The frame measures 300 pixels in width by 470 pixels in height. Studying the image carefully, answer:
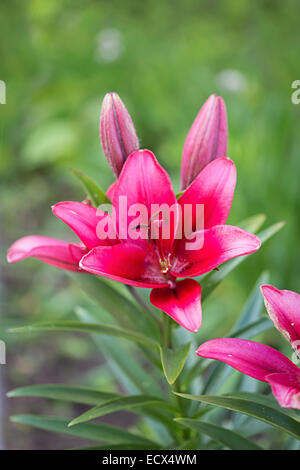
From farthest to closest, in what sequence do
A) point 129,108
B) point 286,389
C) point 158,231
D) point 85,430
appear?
1. point 129,108
2. point 85,430
3. point 158,231
4. point 286,389

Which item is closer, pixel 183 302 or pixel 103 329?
pixel 183 302

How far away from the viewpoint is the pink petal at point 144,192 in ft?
1.44

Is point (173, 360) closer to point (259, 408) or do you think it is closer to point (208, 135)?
point (259, 408)

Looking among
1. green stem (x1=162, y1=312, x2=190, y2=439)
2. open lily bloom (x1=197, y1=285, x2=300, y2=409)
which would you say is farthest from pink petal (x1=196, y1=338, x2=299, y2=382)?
green stem (x1=162, y1=312, x2=190, y2=439)

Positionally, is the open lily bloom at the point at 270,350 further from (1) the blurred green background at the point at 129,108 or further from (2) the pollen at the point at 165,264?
(1) the blurred green background at the point at 129,108

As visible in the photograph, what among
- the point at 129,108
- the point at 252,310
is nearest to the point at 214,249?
the point at 252,310

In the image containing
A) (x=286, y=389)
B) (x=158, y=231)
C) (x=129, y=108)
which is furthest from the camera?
(x=129, y=108)

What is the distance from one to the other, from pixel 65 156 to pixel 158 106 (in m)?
0.39

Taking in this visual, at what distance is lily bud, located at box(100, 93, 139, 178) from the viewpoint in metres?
0.47

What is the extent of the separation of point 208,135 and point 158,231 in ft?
0.35

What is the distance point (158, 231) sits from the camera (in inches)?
18.5

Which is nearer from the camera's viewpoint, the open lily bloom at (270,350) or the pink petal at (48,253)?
the open lily bloom at (270,350)

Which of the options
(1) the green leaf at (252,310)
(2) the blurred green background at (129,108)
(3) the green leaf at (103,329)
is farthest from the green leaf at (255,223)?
(2) the blurred green background at (129,108)

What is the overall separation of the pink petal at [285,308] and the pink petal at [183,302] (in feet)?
0.19
